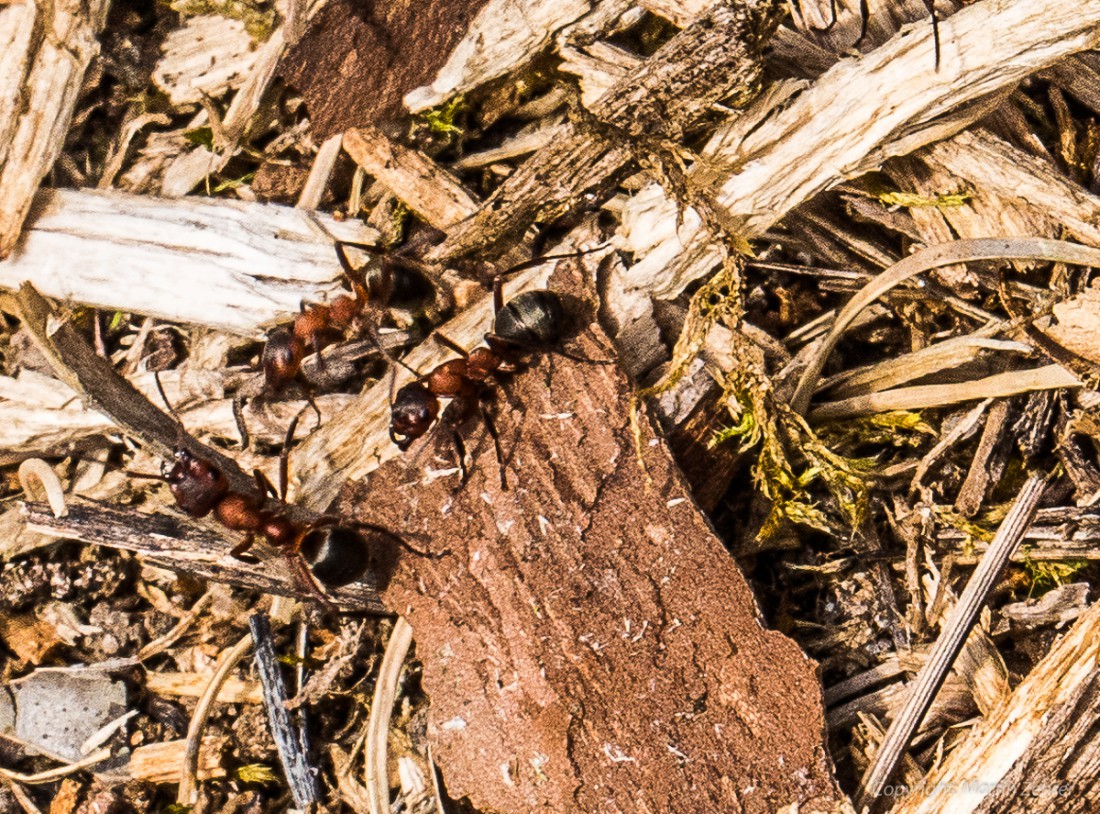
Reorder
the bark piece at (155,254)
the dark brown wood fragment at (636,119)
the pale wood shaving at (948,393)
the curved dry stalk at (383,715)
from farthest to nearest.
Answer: the bark piece at (155,254), the curved dry stalk at (383,715), the pale wood shaving at (948,393), the dark brown wood fragment at (636,119)

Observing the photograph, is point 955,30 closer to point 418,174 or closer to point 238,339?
point 418,174

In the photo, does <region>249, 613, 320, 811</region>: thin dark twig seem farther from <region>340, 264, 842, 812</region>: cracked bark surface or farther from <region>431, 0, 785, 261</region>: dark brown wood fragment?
<region>431, 0, 785, 261</region>: dark brown wood fragment

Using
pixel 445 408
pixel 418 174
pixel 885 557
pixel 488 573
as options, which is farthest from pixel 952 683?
pixel 418 174

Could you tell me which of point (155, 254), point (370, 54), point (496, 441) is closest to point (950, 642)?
point (496, 441)

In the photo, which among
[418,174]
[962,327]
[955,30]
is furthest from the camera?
[418,174]

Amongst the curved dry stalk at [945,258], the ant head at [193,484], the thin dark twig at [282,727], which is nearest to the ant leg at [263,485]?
the ant head at [193,484]

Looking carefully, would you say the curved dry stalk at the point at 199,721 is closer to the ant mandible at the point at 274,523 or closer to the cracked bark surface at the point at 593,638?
the ant mandible at the point at 274,523

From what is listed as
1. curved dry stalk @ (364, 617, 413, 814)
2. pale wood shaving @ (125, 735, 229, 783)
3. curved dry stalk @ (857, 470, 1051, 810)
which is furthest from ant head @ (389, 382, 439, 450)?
curved dry stalk @ (857, 470, 1051, 810)
